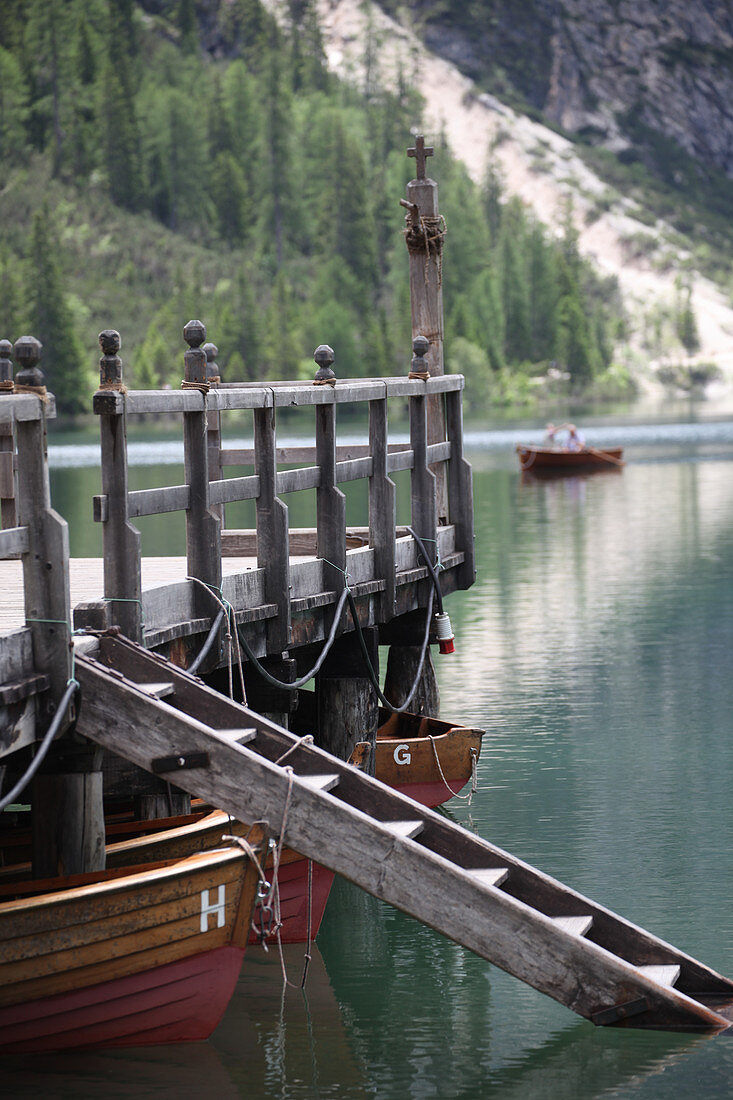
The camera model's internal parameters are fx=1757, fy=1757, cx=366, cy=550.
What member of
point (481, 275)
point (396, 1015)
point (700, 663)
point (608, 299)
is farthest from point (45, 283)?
point (396, 1015)

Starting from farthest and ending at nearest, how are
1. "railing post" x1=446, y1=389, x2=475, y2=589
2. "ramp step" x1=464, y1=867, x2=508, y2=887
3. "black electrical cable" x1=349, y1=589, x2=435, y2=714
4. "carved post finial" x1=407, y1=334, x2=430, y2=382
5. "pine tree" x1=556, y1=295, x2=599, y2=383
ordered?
"pine tree" x1=556, y1=295, x2=599, y2=383 → "railing post" x1=446, y1=389, x2=475, y2=589 → "carved post finial" x1=407, y1=334, x2=430, y2=382 → "black electrical cable" x1=349, y1=589, x2=435, y2=714 → "ramp step" x1=464, y1=867, x2=508, y2=887

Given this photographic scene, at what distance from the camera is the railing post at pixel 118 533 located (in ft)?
30.0

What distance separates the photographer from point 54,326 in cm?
13062

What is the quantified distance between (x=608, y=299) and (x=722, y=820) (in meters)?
177

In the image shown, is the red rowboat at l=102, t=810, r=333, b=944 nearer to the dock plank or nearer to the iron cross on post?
the dock plank

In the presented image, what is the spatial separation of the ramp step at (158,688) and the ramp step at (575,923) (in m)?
2.19

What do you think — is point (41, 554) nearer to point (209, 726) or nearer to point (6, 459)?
point (209, 726)

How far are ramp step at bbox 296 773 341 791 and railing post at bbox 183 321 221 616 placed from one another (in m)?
1.85

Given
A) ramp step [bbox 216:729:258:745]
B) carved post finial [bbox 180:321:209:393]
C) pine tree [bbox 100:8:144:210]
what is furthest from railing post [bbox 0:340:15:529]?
pine tree [bbox 100:8:144:210]

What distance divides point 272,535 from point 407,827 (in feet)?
9.57

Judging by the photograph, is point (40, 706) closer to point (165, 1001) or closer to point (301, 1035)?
point (165, 1001)

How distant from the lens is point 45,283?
133 metres

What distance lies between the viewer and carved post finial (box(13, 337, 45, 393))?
8.24m

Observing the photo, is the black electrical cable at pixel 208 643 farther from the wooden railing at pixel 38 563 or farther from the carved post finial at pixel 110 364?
the carved post finial at pixel 110 364
